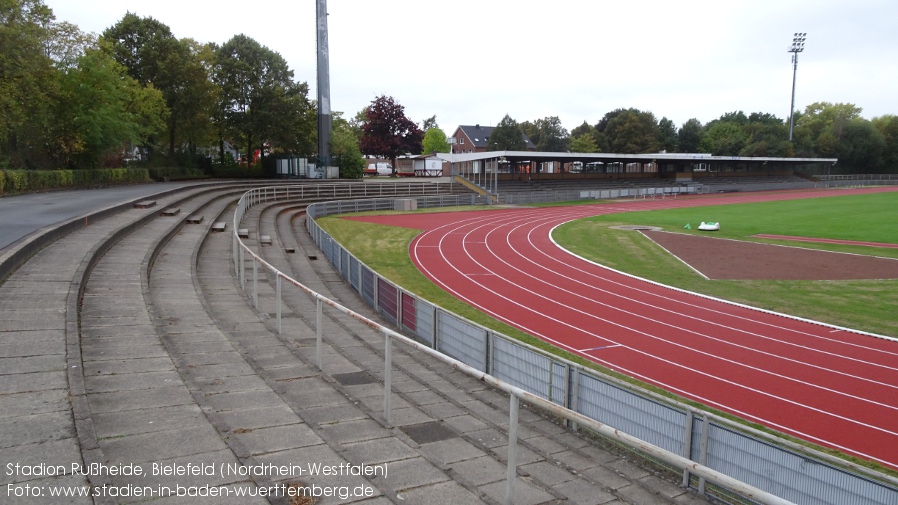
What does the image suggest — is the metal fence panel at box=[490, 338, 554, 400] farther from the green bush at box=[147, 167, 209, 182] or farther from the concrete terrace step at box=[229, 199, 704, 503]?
the green bush at box=[147, 167, 209, 182]

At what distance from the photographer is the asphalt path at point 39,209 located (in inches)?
570

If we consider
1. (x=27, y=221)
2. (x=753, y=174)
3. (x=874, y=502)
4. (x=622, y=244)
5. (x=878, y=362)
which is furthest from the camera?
(x=753, y=174)

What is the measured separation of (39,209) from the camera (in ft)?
64.4

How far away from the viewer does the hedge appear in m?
25.4

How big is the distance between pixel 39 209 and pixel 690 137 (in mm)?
113124

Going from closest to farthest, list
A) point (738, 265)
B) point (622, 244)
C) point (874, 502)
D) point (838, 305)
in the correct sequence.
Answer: point (874, 502), point (838, 305), point (738, 265), point (622, 244)

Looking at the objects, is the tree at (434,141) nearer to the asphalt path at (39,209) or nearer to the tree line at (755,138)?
the tree line at (755,138)

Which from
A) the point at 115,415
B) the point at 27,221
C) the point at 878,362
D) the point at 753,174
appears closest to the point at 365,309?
the point at 27,221

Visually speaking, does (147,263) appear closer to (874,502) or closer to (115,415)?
(115,415)

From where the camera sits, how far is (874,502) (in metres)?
5.36

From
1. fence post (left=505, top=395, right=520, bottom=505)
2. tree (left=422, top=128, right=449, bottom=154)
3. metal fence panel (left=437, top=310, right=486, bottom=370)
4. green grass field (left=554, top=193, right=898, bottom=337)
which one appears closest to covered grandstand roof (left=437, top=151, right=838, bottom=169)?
green grass field (left=554, top=193, right=898, bottom=337)

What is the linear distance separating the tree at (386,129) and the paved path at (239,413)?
7213cm

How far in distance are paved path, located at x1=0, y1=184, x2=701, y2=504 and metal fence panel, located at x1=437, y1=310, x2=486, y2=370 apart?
1030 millimetres

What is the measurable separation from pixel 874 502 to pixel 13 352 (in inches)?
364
